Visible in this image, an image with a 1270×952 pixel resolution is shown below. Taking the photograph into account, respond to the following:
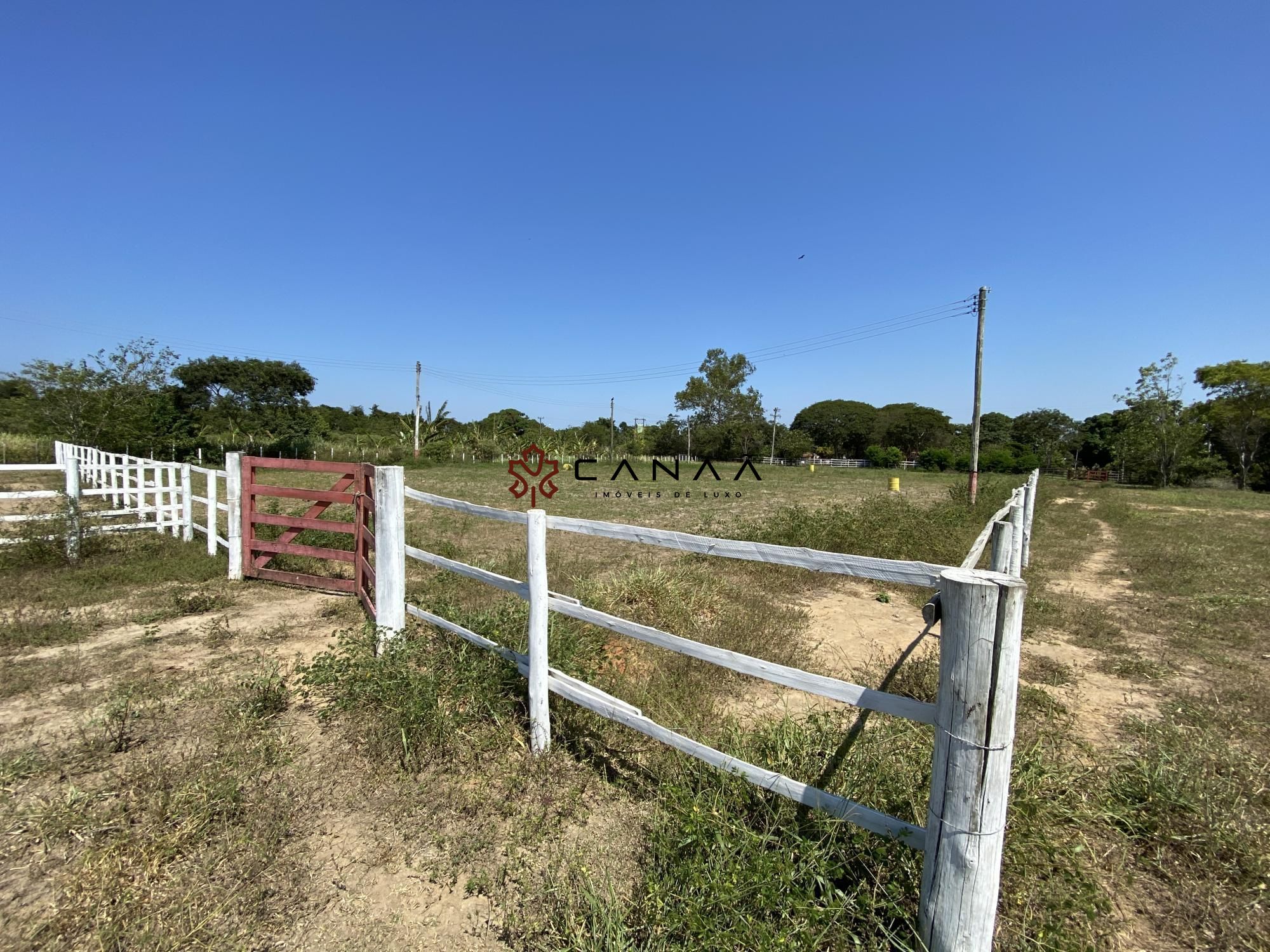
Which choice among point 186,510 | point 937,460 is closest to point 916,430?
point 937,460

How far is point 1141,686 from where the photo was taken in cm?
392

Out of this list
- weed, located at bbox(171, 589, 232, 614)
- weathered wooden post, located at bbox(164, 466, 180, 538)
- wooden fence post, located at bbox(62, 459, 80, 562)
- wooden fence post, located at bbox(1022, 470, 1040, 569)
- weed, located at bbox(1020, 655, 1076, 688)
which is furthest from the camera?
weathered wooden post, located at bbox(164, 466, 180, 538)

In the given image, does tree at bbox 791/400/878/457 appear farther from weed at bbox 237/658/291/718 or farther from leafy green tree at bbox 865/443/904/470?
weed at bbox 237/658/291/718

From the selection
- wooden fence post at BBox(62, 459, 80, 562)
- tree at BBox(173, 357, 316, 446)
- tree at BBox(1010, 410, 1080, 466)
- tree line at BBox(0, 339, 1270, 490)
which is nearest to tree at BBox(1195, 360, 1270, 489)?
tree line at BBox(0, 339, 1270, 490)

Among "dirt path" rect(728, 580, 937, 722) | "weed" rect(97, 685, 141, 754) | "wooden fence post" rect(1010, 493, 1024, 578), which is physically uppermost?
"wooden fence post" rect(1010, 493, 1024, 578)

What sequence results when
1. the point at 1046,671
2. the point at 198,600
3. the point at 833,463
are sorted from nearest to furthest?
the point at 1046,671 → the point at 198,600 → the point at 833,463

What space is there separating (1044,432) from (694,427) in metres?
44.3

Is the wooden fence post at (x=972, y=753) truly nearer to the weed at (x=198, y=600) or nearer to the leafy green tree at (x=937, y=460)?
the weed at (x=198, y=600)

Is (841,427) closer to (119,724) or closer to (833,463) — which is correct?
(833,463)

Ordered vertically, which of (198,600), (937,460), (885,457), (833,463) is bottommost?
(198,600)

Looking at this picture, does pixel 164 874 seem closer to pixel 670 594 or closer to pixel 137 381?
pixel 670 594

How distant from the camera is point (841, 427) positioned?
75375mm

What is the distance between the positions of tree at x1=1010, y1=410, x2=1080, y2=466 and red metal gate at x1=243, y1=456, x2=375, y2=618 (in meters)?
63.6

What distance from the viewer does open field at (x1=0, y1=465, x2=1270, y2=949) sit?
1771mm
